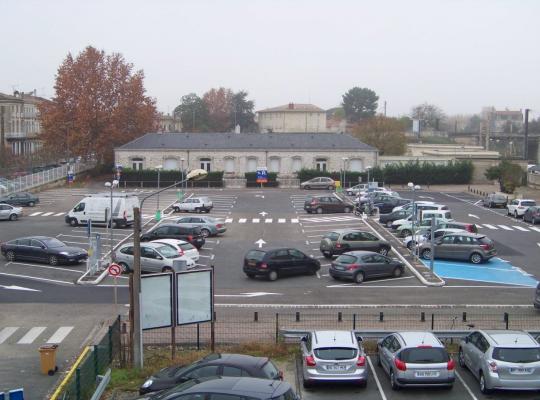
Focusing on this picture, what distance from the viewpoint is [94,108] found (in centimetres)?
8512

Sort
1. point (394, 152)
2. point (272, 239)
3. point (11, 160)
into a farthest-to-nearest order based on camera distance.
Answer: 1. point (394, 152)
2. point (11, 160)
3. point (272, 239)

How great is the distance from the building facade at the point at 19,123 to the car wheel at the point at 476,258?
91.0 m

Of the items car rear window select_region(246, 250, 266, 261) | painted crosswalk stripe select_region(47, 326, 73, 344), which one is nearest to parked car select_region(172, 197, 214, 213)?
car rear window select_region(246, 250, 266, 261)

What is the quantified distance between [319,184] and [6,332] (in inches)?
2181

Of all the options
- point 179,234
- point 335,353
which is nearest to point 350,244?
point 179,234

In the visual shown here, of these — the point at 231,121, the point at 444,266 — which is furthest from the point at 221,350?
the point at 231,121

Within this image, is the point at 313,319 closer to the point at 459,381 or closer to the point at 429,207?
the point at 459,381

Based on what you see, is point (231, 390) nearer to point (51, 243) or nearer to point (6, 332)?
point (6, 332)

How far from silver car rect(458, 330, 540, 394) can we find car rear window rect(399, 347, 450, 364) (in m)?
0.98

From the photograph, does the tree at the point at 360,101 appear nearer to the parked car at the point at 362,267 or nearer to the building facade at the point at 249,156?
the building facade at the point at 249,156

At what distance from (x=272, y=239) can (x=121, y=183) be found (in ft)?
125

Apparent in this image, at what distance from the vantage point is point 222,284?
1297 inches

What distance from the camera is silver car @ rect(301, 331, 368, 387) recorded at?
713 inches

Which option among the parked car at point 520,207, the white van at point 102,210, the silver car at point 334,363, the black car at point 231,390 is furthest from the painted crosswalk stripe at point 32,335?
the parked car at point 520,207
